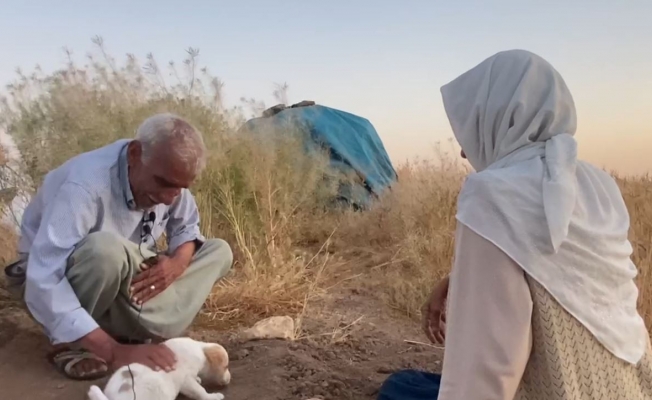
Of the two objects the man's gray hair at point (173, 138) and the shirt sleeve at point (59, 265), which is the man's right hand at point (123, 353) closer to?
the shirt sleeve at point (59, 265)

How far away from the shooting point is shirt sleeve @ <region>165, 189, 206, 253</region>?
341 cm

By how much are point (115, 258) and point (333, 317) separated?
1.60 m

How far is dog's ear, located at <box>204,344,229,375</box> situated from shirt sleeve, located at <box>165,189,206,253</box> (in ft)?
2.31

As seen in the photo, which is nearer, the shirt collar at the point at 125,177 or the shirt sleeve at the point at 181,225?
the shirt collar at the point at 125,177

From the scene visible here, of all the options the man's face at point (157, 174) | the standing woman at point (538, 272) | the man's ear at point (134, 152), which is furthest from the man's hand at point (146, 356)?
the standing woman at point (538, 272)

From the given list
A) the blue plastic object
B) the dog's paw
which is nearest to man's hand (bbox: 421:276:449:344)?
the blue plastic object

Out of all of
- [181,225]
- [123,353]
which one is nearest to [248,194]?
[181,225]

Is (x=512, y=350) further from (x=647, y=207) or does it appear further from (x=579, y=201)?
(x=647, y=207)

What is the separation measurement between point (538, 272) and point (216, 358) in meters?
1.62

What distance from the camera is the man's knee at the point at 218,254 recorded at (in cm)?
341

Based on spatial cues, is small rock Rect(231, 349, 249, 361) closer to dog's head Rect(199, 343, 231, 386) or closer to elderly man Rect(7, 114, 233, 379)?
elderly man Rect(7, 114, 233, 379)

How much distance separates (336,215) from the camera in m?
6.59

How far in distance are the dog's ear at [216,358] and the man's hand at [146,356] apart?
181 mm

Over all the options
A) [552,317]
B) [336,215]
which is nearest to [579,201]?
[552,317]
